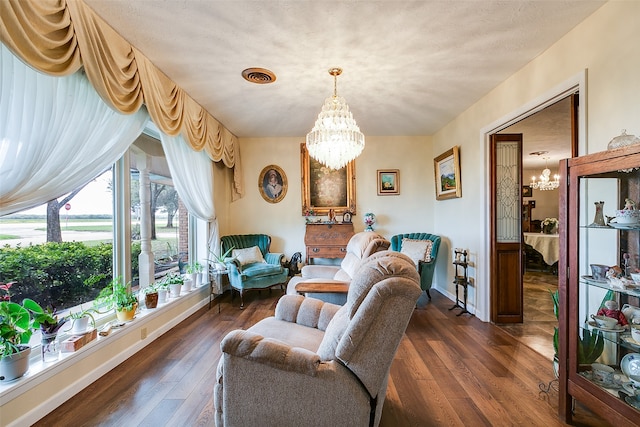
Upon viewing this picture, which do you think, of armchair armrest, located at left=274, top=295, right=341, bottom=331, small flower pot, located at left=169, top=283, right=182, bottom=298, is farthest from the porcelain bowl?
small flower pot, located at left=169, top=283, right=182, bottom=298

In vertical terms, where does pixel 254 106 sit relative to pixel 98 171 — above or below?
above

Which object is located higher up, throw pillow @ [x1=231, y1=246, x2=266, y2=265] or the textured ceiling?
the textured ceiling

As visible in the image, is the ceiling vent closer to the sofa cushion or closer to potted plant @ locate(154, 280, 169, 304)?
the sofa cushion

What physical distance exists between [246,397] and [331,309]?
837 millimetres

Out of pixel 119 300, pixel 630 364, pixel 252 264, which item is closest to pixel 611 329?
pixel 630 364

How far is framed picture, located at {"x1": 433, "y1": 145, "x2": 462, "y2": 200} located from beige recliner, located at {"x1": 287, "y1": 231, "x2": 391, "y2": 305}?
5.73ft

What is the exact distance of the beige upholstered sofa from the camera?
126cm

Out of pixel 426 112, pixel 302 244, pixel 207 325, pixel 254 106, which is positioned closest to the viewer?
pixel 207 325

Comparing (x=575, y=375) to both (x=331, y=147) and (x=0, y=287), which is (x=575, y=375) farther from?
(x=0, y=287)

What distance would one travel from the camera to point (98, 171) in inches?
78.5

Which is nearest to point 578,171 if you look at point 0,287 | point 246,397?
point 246,397

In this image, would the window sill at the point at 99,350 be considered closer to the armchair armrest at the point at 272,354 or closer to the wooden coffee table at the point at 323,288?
the armchair armrest at the point at 272,354

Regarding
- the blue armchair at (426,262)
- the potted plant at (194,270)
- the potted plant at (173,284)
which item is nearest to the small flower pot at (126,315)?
the potted plant at (173,284)

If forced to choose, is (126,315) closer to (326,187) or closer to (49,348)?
(49,348)
